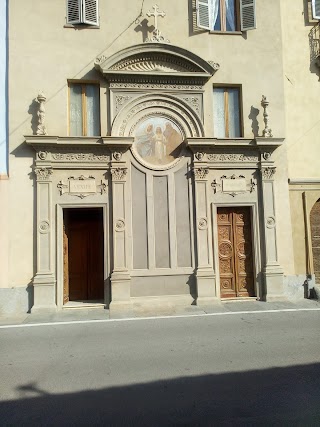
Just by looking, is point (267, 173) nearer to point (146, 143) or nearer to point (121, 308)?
point (146, 143)

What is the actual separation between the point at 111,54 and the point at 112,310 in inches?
294

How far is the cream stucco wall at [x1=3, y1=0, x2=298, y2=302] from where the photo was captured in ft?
34.2

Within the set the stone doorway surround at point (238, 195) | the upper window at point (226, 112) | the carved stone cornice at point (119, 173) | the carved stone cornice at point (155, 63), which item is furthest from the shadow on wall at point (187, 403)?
the carved stone cornice at point (155, 63)

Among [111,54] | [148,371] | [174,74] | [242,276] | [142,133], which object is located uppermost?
[111,54]

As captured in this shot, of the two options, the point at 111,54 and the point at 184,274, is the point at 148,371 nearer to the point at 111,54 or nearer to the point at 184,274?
the point at 184,274

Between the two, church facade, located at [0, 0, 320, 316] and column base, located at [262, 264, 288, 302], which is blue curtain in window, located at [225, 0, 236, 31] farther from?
column base, located at [262, 264, 288, 302]

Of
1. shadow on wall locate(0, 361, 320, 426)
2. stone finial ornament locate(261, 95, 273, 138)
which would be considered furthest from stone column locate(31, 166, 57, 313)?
stone finial ornament locate(261, 95, 273, 138)

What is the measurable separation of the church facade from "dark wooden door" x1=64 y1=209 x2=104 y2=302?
43 mm

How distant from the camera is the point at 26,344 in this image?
23.5ft

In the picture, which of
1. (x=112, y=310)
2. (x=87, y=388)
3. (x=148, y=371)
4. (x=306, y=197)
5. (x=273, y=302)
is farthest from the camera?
(x=306, y=197)

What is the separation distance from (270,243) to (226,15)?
750 centimetres

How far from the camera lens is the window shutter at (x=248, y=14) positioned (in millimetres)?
11633

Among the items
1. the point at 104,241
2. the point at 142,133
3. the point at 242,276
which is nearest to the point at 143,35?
the point at 142,133

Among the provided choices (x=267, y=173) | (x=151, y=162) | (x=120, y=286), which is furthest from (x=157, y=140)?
(x=120, y=286)
